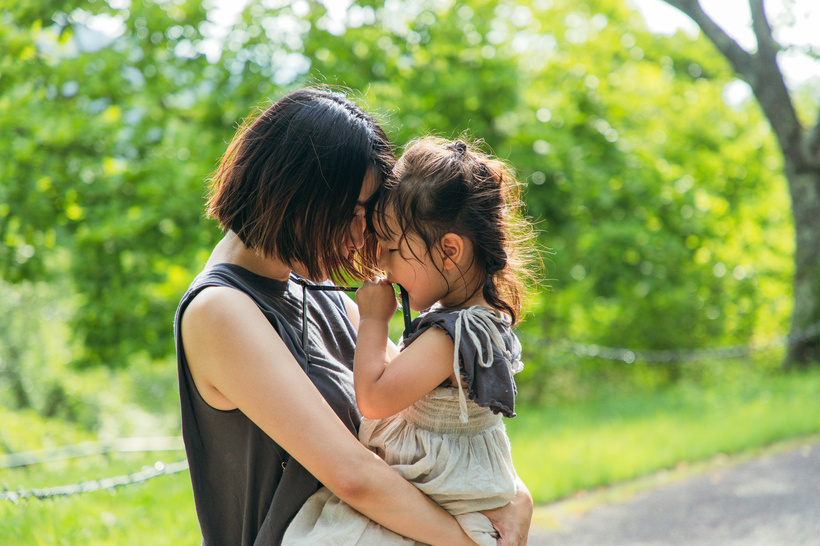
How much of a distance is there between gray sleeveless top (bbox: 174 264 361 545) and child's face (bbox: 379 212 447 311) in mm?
271

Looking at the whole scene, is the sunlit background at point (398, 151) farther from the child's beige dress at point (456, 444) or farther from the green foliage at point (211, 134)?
the child's beige dress at point (456, 444)

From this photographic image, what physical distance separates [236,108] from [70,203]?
1.69m

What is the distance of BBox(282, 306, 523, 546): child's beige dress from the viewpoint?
1.32 metres

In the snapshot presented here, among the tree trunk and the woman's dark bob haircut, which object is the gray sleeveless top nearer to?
the woman's dark bob haircut

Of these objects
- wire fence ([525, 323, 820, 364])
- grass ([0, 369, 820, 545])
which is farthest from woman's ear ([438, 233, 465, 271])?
wire fence ([525, 323, 820, 364])

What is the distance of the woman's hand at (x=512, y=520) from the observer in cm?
140

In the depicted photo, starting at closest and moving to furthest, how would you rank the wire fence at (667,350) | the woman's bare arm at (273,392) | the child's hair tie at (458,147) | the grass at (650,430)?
1. the woman's bare arm at (273,392)
2. the child's hair tie at (458,147)
3. the grass at (650,430)
4. the wire fence at (667,350)

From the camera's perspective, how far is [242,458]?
134 centimetres

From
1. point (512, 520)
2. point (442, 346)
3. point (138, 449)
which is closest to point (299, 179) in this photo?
point (442, 346)

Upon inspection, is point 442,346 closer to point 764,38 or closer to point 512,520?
point 512,520

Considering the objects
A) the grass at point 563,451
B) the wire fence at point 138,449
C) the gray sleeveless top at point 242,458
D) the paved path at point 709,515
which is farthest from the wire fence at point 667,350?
the gray sleeveless top at point 242,458

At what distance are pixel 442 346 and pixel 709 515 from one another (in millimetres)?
2888

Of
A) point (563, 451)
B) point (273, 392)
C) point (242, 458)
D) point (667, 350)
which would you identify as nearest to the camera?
point (273, 392)

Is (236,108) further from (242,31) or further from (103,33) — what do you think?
(103,33)
